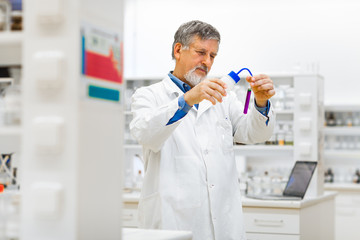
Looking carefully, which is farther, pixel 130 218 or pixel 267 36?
pixel 267 36

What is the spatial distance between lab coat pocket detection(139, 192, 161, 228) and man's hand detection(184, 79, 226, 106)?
0.53 metres

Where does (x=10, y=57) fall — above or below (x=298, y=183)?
above

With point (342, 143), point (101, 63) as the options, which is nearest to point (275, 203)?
point (101, 63)

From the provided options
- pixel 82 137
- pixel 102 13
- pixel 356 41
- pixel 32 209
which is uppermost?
pixel 356 41

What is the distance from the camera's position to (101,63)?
1917 millimetres

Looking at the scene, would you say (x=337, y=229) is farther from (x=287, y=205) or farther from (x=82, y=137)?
(x=82, y=137)

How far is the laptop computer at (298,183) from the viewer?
170 inches

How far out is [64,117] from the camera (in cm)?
176

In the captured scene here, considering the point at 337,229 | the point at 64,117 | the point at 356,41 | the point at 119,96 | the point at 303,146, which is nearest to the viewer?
the point at 64,117

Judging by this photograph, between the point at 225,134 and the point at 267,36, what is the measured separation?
20.0ft

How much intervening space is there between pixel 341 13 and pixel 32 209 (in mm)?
7450

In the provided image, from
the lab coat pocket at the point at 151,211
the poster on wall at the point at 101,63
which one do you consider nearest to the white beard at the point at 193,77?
the lab coat pocket at the point at 151,211

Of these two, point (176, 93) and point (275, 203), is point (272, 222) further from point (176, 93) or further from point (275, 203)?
point (176, 93)

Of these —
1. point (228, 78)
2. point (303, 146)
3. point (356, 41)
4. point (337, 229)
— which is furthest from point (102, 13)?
point (356, 41)
